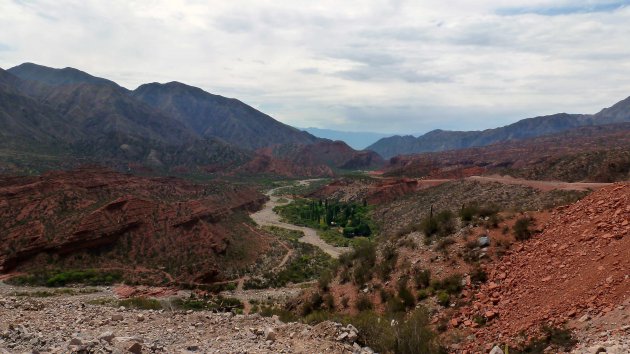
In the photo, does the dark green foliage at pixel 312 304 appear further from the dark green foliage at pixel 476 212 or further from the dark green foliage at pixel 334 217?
the dark green foliage at pixel 334 217

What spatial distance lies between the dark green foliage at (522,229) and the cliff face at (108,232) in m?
29.8

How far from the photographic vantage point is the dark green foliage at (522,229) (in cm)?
2023

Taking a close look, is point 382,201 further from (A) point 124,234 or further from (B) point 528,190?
(A) point 124,234

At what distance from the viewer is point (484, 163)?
149 metres

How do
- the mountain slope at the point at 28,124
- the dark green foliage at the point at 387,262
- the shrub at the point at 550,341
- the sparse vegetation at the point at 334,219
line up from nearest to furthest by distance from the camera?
1. the shrub at the point at 550,341
2. the dark green foliage at the point at 387,262
3. the sparse vegetation at the point at 334,219
4. the mountain slope at the point at 28,124

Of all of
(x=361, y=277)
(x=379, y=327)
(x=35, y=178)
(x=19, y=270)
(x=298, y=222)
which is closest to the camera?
(x=379, y=327)

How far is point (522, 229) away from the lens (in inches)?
805

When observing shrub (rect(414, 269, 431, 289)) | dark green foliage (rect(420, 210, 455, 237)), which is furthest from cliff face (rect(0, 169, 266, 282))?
shrub (rect(414, 269, 431, 289))

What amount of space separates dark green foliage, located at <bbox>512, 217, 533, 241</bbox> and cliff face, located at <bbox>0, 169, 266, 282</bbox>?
29.8 m

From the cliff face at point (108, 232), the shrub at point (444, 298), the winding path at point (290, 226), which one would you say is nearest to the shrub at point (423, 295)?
the shrub at point (444, 298)

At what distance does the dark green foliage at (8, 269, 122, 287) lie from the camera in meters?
37.7

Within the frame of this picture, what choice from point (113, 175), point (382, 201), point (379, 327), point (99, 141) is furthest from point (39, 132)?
point (379, 327)

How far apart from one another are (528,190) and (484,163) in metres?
106

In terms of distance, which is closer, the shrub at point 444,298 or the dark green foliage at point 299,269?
the shrub at point 444,298
